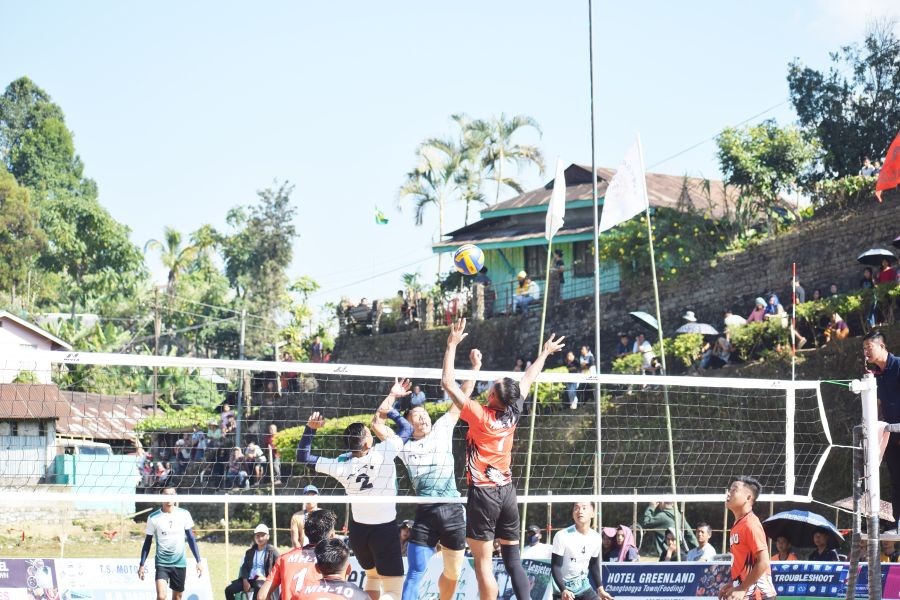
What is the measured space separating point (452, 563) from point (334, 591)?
2345 millimetres

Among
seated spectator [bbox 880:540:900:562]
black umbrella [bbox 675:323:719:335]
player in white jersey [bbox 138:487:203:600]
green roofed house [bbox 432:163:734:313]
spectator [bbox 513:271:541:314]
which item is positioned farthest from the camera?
green roofed house [bbox 432:163:734:313]

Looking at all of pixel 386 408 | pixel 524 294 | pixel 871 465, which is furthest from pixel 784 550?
pixel 524 294

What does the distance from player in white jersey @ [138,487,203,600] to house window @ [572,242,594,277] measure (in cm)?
2161

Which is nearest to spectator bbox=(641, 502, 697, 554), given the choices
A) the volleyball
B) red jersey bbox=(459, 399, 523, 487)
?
the volleyball

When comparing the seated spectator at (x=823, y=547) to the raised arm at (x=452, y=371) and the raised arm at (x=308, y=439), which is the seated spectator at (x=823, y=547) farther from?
the raised arm at (x=452, y=371)

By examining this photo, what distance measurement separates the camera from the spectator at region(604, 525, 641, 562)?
52.3ft

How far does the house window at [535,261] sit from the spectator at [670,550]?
856 inches

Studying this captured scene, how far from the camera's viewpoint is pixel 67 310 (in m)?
66.9

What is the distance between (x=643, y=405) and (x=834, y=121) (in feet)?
38.6

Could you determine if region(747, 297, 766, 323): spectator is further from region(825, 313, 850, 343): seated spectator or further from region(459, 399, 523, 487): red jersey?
region(459, 399, 523, 487): red jersey

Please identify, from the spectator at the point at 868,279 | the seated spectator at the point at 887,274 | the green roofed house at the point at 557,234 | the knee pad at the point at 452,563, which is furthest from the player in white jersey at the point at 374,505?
the green roofed house at the point at 557,234

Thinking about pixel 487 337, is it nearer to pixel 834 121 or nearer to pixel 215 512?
pixel 215 512

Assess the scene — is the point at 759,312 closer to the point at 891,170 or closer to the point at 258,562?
the point at 891,170

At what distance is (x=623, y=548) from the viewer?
1600cm
